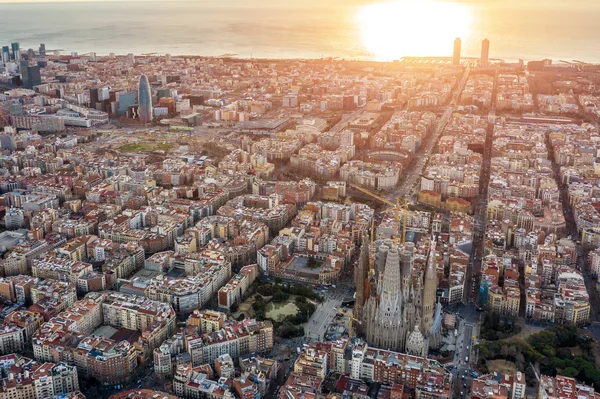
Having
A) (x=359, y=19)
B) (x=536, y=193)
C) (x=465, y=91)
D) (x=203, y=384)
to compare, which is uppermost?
(x=359, y=19)

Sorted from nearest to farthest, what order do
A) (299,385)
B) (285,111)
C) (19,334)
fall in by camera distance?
(299,385) → (19,334) → (285,111)

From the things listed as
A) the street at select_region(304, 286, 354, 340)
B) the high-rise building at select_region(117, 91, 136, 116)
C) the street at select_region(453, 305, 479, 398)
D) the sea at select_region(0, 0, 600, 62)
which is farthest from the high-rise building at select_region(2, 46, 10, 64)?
the street at select_region(453, 305, 479, 398)

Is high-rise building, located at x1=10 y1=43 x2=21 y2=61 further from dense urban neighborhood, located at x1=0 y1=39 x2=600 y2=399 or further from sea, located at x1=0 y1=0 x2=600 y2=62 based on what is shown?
dense urban neighborhood, located at x1=0 y1=39 x2=600 y2=399

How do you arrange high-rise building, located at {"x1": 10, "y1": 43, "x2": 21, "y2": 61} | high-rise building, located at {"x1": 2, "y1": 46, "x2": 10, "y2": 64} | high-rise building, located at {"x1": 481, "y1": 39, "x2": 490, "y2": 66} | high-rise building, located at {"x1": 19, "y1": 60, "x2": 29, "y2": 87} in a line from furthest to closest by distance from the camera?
high-rise building, located at {"x1": 10, "y1": 43, "x2": 21, "y2": 61} → high-rise building, located at {"x1": 2, "y1": 46, "x2": 10, "y2": 64} → high-rise building, located at {"x1": 481, "y1": 39, "x2": 490, "y2": 66} → high-rise building, located at {"x1": 19, "y1": 60, "x2": 29, "y2": 87}

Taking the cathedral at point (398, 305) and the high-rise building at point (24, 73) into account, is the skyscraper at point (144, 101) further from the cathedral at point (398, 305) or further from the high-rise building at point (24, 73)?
the cathedral at point (398, 305)

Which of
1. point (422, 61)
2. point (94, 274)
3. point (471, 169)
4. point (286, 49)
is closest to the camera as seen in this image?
point (94, 274)

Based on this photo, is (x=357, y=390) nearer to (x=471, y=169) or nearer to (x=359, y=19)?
(x=471, y=169)

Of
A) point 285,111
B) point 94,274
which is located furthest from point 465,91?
point 94,274
